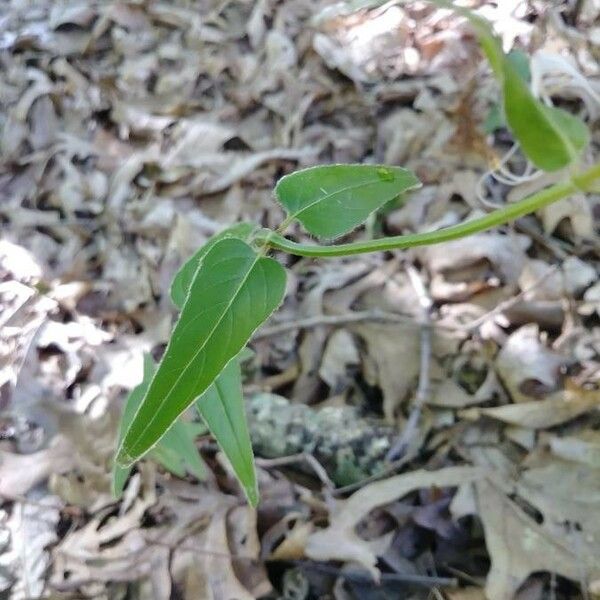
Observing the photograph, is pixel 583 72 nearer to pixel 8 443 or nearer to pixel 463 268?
pixel 463 268

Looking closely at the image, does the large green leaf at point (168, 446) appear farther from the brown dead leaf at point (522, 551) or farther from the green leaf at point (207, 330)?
the brown dead leaf at point (522, 551)

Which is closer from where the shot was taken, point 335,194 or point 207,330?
point 207,330

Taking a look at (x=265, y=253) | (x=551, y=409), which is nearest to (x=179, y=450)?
(x=265, y=253)

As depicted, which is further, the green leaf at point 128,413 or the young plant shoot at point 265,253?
the green leaf at point 128,413

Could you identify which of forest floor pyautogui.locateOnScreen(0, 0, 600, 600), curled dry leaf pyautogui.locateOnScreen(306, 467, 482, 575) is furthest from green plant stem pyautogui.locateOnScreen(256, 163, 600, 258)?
curled dry leaf pyautogui.locateOnScreen(306, 467, 482, 575)

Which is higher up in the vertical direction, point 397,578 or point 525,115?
point 525,115

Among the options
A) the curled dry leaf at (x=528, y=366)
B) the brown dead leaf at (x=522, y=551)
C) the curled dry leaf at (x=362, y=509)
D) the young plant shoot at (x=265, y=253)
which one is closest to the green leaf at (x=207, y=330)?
the young plant shoot at (x=265, y=253)

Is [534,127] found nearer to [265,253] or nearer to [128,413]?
[265,253]

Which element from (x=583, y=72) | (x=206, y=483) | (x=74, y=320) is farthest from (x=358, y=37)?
(x=206, y=483)
